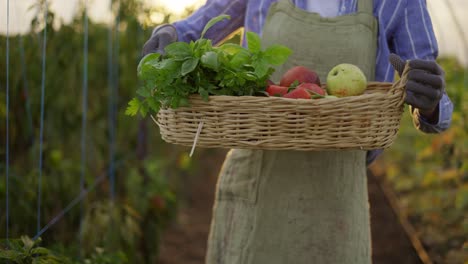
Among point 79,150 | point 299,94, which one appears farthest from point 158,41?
point 79,150

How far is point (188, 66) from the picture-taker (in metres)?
1.79

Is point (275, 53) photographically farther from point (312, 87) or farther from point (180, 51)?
point (180, 51)

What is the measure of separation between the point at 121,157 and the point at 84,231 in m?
1.00

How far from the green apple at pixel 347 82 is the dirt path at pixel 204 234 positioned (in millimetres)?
2907

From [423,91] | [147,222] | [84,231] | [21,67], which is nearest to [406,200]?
[147,222]

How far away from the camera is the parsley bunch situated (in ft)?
5.90

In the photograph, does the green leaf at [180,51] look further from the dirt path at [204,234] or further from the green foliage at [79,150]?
the dirt path at [204,234]

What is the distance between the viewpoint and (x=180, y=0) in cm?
435

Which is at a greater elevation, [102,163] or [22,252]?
[22,252]

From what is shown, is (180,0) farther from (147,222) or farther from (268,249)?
(268,249)

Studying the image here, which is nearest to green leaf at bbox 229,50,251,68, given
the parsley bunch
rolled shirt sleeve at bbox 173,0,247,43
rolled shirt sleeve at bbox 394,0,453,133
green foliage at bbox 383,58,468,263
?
the parsley bunch

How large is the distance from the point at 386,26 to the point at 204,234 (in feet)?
11.1

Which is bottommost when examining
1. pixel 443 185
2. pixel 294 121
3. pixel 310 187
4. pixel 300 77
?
pixel 443 185

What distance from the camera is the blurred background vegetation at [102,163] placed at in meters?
2.96
